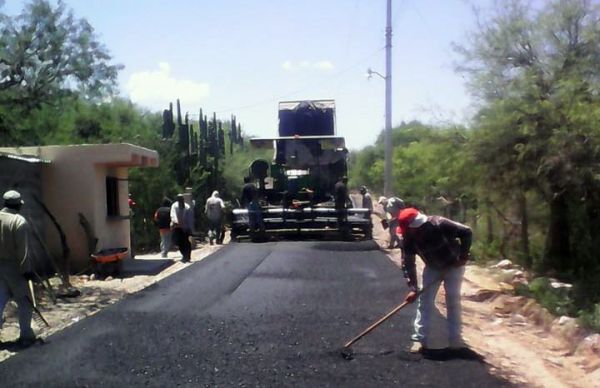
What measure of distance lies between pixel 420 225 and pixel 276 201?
1554 centimetres

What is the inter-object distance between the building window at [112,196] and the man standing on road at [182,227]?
1407mm

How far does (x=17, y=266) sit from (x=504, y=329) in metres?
6.39

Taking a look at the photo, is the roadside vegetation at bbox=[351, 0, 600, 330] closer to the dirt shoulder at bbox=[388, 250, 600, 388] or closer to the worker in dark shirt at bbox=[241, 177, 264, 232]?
the dirt shoulder at bbox=[388, 250, 600, 388]

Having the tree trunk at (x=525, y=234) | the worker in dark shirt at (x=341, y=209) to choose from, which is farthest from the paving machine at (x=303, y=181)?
the tree trunk at (x=525, y=234)

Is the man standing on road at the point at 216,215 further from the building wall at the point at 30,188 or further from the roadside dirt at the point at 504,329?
the building wall at the point at 30,188

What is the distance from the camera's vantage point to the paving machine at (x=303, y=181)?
2080cm

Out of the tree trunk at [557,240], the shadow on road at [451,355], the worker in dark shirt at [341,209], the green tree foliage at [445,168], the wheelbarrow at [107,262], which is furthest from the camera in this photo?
the worker in dark shirt at [341,209]

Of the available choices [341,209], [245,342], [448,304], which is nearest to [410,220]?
[448,304]

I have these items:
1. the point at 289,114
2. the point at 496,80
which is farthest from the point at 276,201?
the point at 496,80

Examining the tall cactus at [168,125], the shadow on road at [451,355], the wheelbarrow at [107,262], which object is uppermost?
the tall cactus at [168,125]

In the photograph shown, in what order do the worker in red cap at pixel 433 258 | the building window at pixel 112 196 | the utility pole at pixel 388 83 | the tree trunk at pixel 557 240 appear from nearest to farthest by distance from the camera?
the worker in red cap at pixel 433 258
the building window at pixel 112 196
the tree trunk at pixel 557 240
the utility pole at pixel 388 83

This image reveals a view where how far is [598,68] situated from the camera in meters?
17.4

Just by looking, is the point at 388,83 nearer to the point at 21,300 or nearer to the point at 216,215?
the point at 216,215

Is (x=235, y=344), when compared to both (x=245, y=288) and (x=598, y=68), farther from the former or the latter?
(x=598, y=68)
